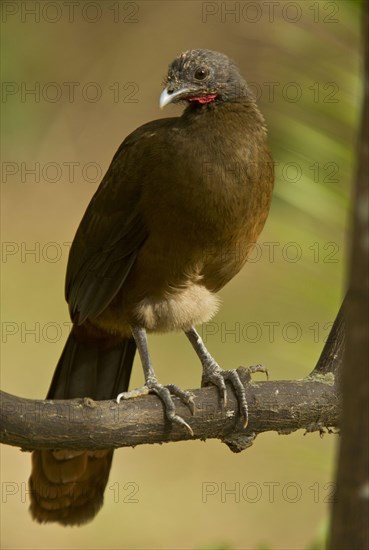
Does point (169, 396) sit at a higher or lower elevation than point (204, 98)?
lower

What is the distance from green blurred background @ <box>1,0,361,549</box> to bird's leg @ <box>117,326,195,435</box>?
1.60 feet

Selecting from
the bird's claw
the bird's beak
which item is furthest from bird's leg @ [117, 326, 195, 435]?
the bird's beak

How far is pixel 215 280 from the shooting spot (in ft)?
14.4

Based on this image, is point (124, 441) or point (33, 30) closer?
point (124, 441)

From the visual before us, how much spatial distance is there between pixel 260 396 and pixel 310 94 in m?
1.33

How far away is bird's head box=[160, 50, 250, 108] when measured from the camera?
414 cm

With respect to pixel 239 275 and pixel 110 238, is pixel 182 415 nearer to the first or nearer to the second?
pixel 110 238

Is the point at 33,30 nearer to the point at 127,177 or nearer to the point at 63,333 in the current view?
the point at 63,333

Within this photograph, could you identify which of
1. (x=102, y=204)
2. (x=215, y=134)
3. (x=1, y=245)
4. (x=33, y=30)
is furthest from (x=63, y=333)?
(x=215, y=134)

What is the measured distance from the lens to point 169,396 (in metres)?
3.80

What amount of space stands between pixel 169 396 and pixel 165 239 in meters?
0.74

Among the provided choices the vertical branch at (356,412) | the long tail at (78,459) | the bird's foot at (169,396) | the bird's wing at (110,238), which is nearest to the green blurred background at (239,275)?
the bird's foot at (169,396)

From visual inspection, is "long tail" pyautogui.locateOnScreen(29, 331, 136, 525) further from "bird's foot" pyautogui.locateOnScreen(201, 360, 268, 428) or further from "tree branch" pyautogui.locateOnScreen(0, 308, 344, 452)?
"tree branch" pyautogui.locateOnScreen(0, 308, 344, 452)

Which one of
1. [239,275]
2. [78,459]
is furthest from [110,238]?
[239,275]
